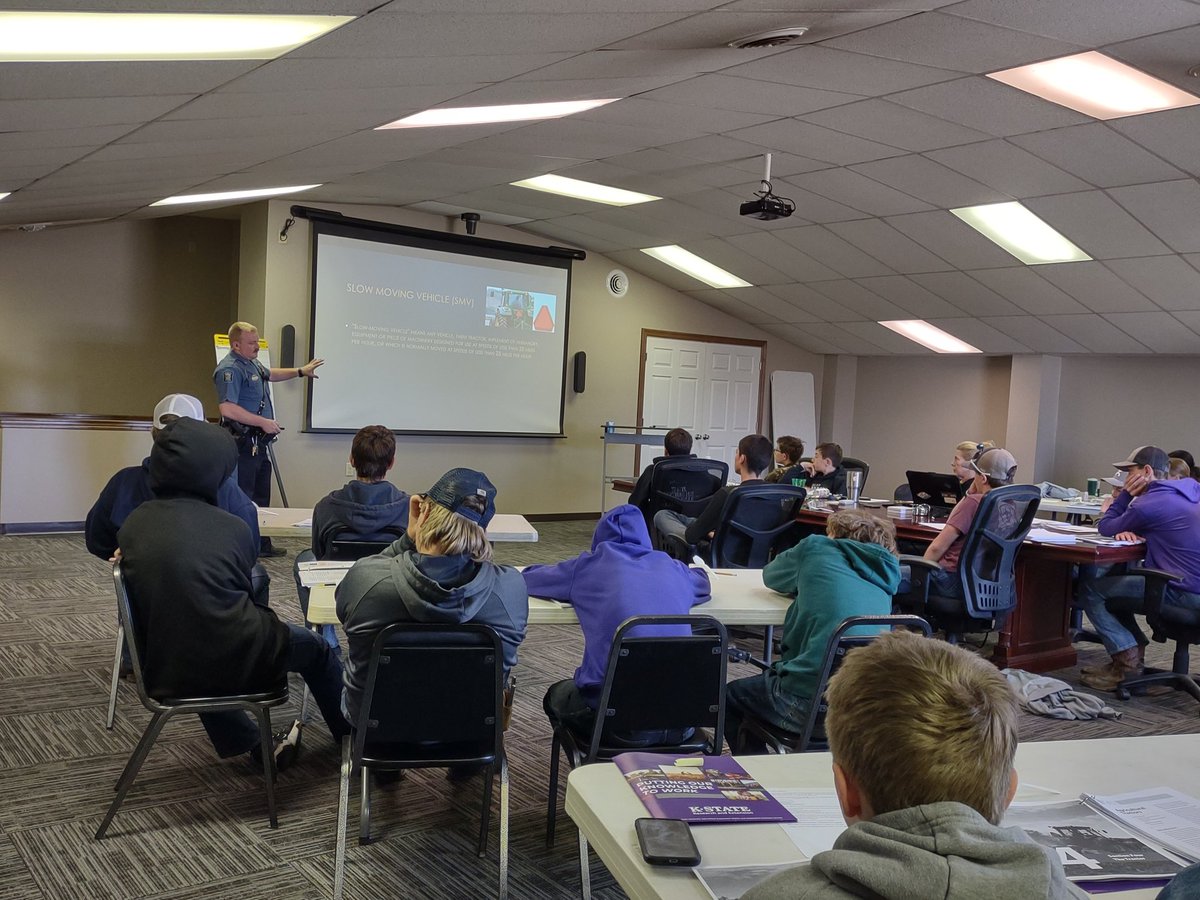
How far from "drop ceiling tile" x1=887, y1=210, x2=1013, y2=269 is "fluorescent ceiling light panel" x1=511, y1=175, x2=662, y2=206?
79.3 inches

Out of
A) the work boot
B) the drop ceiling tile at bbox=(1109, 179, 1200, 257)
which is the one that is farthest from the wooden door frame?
the work boot

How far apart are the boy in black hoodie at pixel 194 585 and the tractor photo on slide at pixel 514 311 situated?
6652 millimetres

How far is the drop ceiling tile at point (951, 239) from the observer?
7156mm

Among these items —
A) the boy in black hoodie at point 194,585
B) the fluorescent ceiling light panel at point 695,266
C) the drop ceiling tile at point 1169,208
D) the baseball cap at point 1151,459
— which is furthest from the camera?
the fluorescent ceiling light panel at point 695,266

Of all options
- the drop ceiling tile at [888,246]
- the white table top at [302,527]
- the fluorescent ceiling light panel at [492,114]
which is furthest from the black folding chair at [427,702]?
the drop ceiling tile at [888,246]

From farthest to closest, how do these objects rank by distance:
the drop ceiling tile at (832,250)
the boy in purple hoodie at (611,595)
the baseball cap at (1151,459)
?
1. the drop ceiling tile at (832,250)
2. the baseball cap at (1151,459)
3. the boy in purple hoodie at (611,595)

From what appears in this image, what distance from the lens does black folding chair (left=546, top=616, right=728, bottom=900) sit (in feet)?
8.15

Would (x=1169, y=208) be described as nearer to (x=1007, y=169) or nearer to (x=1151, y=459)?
(x=1007, y=169)

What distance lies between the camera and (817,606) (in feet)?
9.14

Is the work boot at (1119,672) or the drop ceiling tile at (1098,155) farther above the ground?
the drop ceiling tile at (1098,155)

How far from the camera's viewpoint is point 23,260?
8758mm

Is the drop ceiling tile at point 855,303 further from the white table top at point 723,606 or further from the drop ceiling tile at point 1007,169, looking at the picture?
the white table top at point 723,606

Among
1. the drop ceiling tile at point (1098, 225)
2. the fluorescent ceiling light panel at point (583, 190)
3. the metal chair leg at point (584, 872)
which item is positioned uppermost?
the fluorescent ceiling light panel at point (583, 190)

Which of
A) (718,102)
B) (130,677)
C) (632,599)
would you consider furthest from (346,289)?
(632,599)
